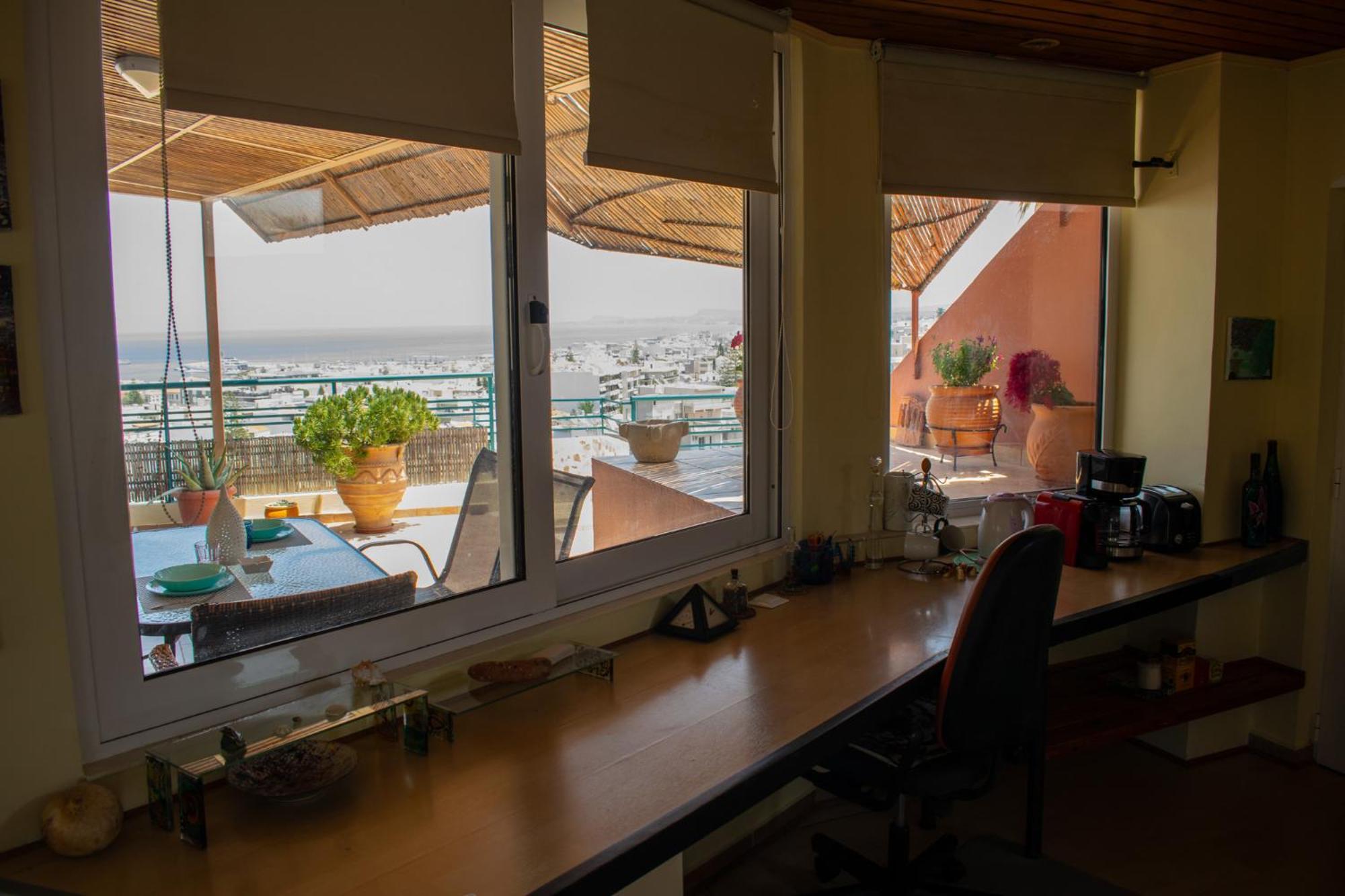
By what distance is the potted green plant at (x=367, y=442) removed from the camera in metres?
1.91

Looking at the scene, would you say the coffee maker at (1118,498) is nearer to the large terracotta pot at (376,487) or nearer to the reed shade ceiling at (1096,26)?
the reed shade ceiling at (1096,26)

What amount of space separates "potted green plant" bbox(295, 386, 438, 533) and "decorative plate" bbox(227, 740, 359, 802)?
0.52 metres

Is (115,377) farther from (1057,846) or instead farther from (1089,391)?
(1089,391)

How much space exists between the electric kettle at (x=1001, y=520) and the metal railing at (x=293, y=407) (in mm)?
1338

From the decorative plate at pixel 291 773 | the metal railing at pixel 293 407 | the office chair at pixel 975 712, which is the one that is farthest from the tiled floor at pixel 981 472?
the decorative plate at pixel 291 773

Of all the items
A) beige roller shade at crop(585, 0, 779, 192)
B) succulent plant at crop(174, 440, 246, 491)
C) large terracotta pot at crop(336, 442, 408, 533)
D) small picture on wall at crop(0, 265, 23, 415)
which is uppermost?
beige roller shade at crop(585, 0, 779, 192)

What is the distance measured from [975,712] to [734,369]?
1218 mm

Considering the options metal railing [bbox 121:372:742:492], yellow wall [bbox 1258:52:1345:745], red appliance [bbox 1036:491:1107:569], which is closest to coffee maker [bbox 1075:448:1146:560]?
red appliance [bbox 1036:491:1107:569]

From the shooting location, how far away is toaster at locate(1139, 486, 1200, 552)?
3305 mm

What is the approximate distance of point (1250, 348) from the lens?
338cm

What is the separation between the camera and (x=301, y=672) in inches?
71.1

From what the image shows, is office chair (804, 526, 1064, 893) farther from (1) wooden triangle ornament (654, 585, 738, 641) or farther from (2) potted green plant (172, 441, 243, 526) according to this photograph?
(2) potted green plant (172, 441, 243, 526)

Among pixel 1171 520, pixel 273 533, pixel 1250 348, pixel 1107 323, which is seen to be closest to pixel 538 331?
pixel 273 533

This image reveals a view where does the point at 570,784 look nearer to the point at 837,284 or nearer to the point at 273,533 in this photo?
the point at 273,533
